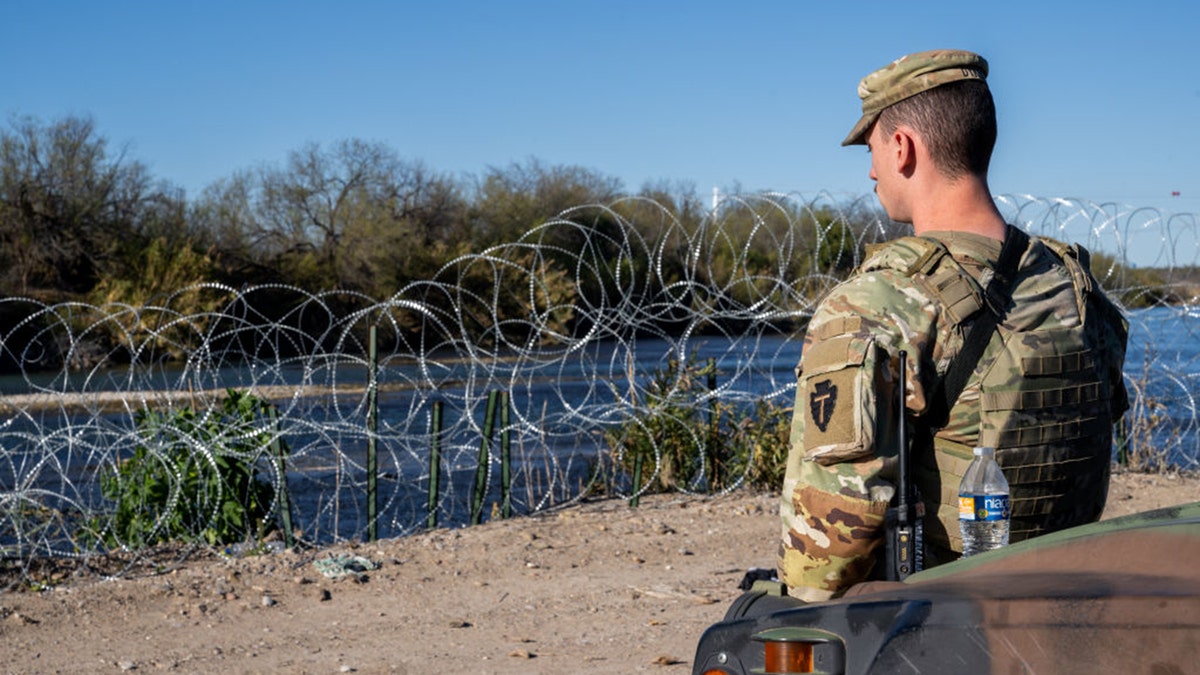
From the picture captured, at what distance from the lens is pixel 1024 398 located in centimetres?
264

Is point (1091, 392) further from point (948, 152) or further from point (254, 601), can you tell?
point (254, 601)

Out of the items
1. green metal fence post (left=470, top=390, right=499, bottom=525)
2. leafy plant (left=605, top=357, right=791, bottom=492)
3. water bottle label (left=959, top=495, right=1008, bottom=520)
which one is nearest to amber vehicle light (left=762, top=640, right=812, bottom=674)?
water bottle label (left=959, top=495, right=1008, bottom=520)

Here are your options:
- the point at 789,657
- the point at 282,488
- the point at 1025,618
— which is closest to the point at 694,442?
the point at 282,488

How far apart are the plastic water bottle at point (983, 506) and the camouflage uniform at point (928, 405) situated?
6 cm

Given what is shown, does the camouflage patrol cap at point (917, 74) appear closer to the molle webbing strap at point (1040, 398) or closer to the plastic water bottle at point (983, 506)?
the molle webbing strap at point (1040, 398)

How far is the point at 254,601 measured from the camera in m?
6.27

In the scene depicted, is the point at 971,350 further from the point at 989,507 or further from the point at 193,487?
the point at 193,487

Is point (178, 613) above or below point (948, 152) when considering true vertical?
below

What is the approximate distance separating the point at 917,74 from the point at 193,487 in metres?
5.68

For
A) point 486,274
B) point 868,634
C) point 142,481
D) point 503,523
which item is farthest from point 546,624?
point 486,274

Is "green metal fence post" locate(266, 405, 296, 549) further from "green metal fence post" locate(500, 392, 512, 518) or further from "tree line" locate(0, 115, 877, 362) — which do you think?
"tree line" locate(0, 115, 877, 362)

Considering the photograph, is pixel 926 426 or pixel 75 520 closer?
pixel 926 426

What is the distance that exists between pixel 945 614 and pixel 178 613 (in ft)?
15.9

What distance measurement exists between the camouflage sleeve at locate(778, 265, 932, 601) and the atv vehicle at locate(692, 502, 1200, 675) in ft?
0.71
